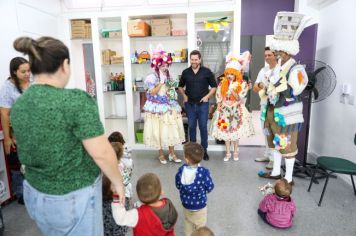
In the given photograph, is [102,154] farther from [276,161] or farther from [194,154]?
[276,161]

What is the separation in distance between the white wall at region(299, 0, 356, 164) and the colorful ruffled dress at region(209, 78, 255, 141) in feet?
3.23

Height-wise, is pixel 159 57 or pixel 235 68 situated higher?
pixel 159 57

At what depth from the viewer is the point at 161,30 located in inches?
157

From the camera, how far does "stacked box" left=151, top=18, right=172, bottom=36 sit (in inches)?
155

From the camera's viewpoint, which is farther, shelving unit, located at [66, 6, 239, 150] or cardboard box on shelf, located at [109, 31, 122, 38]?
cardboard box on shelf, located at [109, 31, 122, 38]

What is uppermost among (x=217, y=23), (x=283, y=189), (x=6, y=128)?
(x=217, y=23)

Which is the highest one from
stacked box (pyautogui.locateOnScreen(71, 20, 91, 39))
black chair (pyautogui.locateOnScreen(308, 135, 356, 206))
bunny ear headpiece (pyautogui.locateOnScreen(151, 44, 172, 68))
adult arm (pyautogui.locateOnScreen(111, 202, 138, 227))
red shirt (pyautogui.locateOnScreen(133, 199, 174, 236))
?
stacked box (pyautogui.locateOnScreen(71, 20, 91, 39))

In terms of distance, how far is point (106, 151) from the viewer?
1045mm

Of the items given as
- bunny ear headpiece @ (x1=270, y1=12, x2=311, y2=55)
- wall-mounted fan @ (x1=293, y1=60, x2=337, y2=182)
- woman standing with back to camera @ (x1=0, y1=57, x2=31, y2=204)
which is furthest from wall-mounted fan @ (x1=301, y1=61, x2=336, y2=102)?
woman standing with back to camera @ (x1=0, y1=57, x2=31, y2=204)

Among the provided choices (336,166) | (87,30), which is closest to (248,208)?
(336,166)

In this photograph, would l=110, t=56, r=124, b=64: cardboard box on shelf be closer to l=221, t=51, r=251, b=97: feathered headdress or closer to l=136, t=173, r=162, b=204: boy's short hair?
l=221, t=51, r=251, b=97: feathered headdress

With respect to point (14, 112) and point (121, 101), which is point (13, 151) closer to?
point (14, 112)

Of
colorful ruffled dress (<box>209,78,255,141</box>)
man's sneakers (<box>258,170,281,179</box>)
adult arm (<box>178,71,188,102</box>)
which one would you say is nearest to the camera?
man's sneakers (<box>258,170,281,179</box>)

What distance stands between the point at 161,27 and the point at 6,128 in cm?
253
